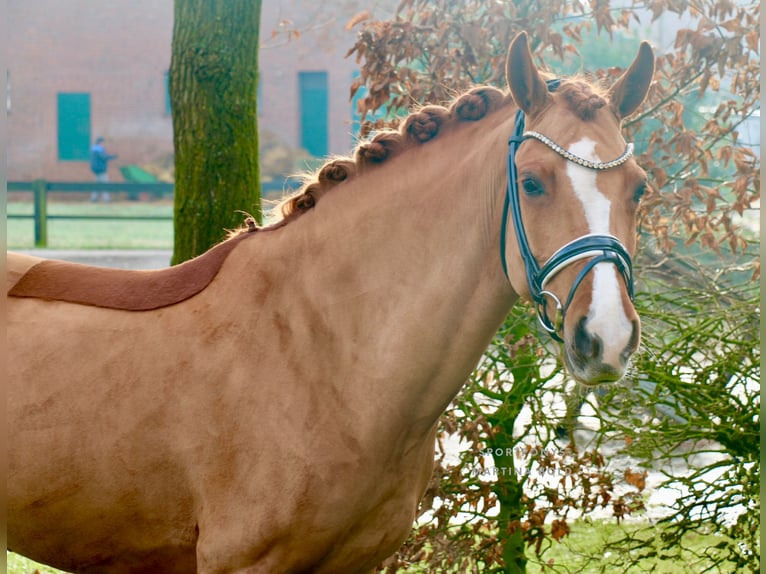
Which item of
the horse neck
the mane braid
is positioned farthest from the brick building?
the horse neck

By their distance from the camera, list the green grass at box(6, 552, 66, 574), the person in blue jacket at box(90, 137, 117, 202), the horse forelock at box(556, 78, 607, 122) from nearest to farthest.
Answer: the horse forelock at box(556, 78, 607, 122) < the green grass at box(6, 552, 66, 574) < the person in blue jacket at box(90, 137, 117, 202)

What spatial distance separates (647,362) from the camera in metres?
3.96

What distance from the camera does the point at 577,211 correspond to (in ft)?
7.36

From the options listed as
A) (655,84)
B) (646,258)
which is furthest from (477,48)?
(646,258)

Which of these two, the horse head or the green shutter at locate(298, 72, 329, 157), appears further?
the green shutter at locate(298, 72, 329, 157)

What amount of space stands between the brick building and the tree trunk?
103 ft

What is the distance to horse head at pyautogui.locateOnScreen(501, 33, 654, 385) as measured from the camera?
2143 mm

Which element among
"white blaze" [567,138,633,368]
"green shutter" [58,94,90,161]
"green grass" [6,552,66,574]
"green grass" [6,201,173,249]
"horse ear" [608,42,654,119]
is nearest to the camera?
"white blaze" [567,138,633,368]

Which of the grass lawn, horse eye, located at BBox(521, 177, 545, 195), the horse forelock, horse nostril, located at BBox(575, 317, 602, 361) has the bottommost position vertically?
the grass lawn

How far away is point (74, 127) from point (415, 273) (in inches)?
1490

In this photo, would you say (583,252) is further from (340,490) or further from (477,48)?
(477,48)

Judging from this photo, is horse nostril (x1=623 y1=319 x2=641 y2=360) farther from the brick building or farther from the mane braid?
the brick building

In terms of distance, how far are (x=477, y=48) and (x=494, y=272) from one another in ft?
6.97

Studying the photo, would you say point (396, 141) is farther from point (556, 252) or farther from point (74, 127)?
point (74, 127)
